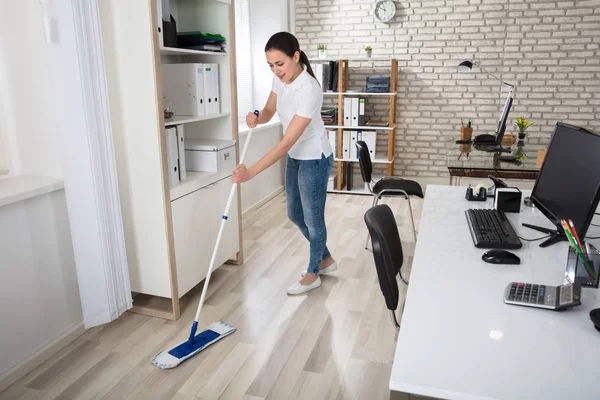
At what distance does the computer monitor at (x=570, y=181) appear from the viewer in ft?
5.65

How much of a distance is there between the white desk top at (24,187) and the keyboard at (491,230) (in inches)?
76.9

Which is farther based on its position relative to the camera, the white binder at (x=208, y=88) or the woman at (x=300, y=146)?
the white binder at (x=208, y=88)

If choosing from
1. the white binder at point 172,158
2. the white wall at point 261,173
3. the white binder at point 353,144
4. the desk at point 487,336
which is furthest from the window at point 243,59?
the desk at point 487,336

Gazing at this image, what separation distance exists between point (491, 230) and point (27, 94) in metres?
2.26

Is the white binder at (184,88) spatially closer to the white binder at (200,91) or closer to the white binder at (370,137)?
the white binder at (200,91)

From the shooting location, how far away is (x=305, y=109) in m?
2.69

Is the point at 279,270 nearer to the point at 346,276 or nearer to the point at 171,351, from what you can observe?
the point at 346,276

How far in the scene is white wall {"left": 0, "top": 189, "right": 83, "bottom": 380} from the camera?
2240mm

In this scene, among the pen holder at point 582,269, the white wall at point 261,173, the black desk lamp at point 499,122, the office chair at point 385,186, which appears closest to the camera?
the pen holder at point 582,269

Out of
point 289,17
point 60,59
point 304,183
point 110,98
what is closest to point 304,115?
point 304,183

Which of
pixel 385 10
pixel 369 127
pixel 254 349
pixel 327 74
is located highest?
pixel 385 10

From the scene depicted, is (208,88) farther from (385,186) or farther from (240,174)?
(385,186)

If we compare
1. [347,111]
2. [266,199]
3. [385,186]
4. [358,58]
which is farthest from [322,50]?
[385,186]

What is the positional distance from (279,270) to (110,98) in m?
1.62
